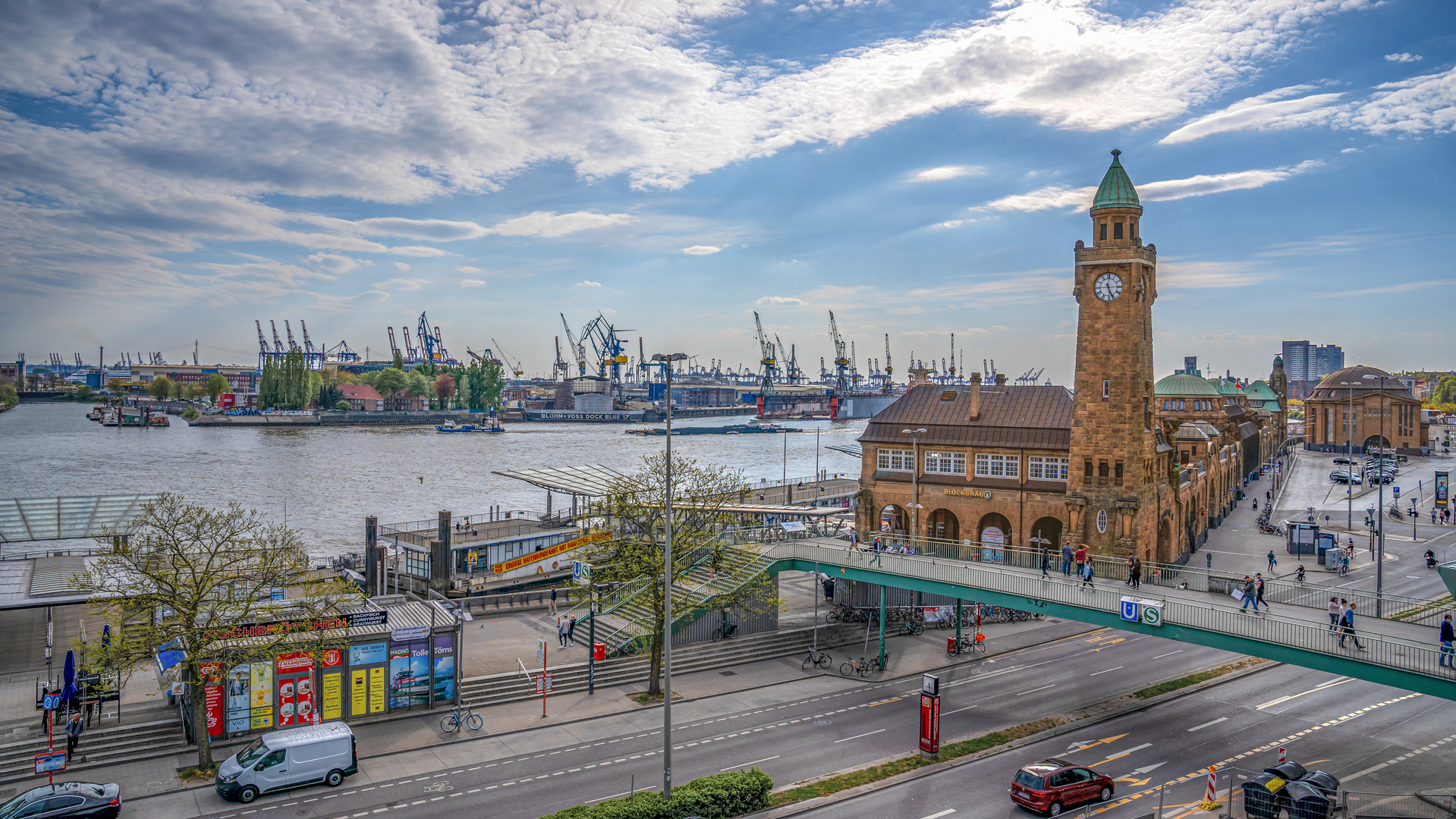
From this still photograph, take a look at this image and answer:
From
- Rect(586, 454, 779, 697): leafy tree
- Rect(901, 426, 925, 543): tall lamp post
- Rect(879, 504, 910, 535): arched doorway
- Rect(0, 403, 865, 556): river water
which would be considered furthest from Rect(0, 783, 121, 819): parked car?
Rect(0, 403, 865, 556): river water

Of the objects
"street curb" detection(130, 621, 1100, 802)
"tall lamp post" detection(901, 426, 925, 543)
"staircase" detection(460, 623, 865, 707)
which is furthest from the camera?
"tall lamp post" detection(901, 426, 925, 543)

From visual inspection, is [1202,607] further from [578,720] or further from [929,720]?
[578,720]

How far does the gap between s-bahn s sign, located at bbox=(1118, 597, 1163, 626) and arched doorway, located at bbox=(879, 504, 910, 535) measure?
875 inches

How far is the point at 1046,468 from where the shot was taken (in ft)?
A: 157

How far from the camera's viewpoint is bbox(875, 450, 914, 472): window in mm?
52469

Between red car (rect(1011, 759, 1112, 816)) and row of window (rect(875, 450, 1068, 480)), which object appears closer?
red car (rect(1011, 759, 1112, 816))

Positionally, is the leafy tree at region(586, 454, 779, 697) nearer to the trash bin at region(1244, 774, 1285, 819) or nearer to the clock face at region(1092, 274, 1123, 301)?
the trash bin at region(1244, 774, 1285, 819)

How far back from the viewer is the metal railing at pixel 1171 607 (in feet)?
78.3

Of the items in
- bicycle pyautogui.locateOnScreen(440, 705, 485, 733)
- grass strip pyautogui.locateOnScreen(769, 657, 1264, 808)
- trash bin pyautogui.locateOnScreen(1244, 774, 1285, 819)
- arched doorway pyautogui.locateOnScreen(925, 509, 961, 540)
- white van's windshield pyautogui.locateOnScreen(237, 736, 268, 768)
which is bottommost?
grass strip pyautogui.locateOnScreen(769, 657, 1264, 808)

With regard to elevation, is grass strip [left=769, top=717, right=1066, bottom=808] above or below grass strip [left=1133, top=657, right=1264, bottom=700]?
above

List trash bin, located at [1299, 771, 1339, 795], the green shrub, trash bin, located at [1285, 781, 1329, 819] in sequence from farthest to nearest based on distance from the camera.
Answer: trash bin, located at [1299, 771, 1339, 795]
trash bin, located at [1285, 781, 1329, 819]
the green shrub

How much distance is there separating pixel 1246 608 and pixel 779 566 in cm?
1915

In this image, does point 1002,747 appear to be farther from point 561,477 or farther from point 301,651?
point 561,477

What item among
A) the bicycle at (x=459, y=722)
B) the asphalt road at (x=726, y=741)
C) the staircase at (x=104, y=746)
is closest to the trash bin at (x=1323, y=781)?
the asphalt road at (x=726, y=741)
